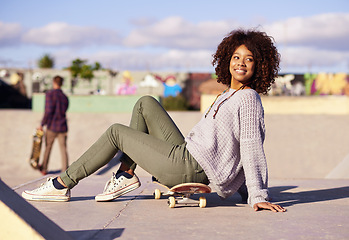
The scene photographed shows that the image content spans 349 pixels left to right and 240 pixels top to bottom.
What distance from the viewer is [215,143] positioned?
10.8ft

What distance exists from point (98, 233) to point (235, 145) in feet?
4.11

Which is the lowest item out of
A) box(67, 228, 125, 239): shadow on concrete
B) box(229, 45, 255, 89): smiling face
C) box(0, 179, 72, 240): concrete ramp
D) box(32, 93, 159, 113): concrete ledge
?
box(32, 93, 159, 113): concrete ledge

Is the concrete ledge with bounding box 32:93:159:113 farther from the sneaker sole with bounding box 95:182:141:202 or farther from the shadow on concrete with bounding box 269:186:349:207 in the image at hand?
the sneaker sole with bounding box 95:182:141:202

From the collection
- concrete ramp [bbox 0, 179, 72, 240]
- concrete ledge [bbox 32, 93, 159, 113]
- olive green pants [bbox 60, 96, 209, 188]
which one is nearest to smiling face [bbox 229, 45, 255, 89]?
olive green pants [bbox 60, 96, 209, 188]

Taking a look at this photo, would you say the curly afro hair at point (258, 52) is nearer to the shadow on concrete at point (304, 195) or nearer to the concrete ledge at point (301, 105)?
the shadow on concrete at point (304, 195)

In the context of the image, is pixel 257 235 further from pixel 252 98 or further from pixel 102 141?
pixel 102 141

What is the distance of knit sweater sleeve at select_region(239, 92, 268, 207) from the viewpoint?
3246 millimetres

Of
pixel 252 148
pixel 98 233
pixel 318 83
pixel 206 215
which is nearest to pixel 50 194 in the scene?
pixel 98 233

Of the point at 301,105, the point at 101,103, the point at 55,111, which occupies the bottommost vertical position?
the point at 101,103

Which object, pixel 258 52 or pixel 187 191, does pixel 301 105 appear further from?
pixel 187 191

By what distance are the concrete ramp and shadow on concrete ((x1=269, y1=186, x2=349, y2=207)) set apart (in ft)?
7.15

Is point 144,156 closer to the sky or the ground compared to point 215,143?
closer to the ground

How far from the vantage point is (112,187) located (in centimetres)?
362

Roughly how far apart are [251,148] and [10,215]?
178 centimetres
